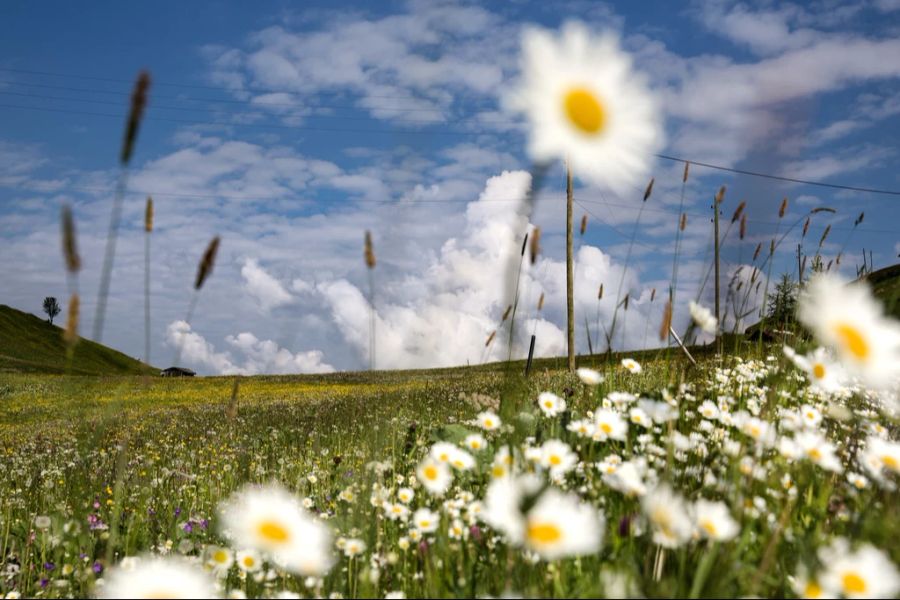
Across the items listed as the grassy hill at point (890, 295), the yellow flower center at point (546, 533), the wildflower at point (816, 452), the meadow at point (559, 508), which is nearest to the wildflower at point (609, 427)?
the meadow at point (559, 508)

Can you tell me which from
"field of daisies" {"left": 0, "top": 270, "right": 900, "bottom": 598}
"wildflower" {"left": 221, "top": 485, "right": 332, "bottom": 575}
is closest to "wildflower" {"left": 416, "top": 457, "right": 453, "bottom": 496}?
"field of daisies" {"left": 0, "top": 270, "right": 900, "bottom": 598}

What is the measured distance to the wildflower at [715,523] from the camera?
1772 mm

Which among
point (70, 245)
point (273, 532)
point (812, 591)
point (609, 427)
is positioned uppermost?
point (70, 245)

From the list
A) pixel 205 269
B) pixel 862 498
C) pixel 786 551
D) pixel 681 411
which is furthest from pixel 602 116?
pixel 681 411

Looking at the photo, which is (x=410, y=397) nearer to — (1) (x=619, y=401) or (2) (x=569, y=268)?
(1) (x=619, y=401)

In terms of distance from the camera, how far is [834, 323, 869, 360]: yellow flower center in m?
1.56

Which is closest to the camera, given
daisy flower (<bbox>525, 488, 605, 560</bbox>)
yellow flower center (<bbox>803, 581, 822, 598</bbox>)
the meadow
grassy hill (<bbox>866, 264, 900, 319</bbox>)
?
daisy flower (<bbox>525, 488, 605, 560</bbox>)

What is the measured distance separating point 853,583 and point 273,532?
1.51 m

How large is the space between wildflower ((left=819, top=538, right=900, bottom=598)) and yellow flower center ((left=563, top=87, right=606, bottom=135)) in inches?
53.3

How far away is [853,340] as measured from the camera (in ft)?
5.16

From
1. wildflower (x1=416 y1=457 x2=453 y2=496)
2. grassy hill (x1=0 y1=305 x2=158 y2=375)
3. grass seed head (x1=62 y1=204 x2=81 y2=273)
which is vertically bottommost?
wildflower (x1=416 y1=457 x2=453 y2=496)

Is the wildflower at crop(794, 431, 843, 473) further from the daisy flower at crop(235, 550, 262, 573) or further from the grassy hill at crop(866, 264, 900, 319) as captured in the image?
the daisy flower at crop(235, 550, 262, 573)

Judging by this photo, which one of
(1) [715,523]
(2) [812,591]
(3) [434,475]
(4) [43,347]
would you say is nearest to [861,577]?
(2) [812,591]

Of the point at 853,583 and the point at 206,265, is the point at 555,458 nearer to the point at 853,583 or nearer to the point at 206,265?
the point at 853,583
